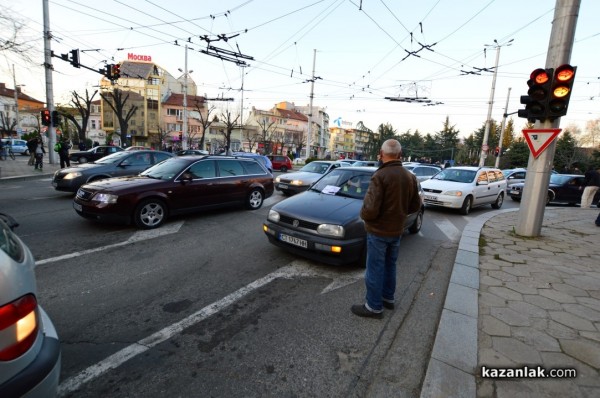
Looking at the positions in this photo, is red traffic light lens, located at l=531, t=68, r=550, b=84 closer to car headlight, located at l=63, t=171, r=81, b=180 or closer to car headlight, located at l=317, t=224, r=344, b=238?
car headlight, located at l=317, t=224, r=344, b=238

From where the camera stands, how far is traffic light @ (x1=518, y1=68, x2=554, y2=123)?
250 inches

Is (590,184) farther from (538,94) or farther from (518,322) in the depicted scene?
(518,322)

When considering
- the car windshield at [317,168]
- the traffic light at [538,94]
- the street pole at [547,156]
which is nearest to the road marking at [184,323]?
the street pole at [547,156]

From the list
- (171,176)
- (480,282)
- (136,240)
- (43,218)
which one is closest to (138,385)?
(136,240)

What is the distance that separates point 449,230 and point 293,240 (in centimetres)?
515

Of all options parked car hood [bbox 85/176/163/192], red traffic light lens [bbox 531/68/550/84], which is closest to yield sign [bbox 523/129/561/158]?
red traffic light lens [bbox 531/68/550/84]

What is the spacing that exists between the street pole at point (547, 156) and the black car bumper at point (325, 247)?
469 cm

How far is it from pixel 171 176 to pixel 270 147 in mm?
56149

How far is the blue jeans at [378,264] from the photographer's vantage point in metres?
3.32

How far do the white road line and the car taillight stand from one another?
23.9 ft

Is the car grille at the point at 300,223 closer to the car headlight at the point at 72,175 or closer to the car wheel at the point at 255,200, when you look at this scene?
the car wheel at the point at 255,200

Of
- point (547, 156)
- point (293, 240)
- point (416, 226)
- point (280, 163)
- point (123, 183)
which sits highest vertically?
point (547, 156)

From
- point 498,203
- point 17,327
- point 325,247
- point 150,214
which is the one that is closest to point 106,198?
point 150,214

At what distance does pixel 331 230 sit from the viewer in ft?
14.6
